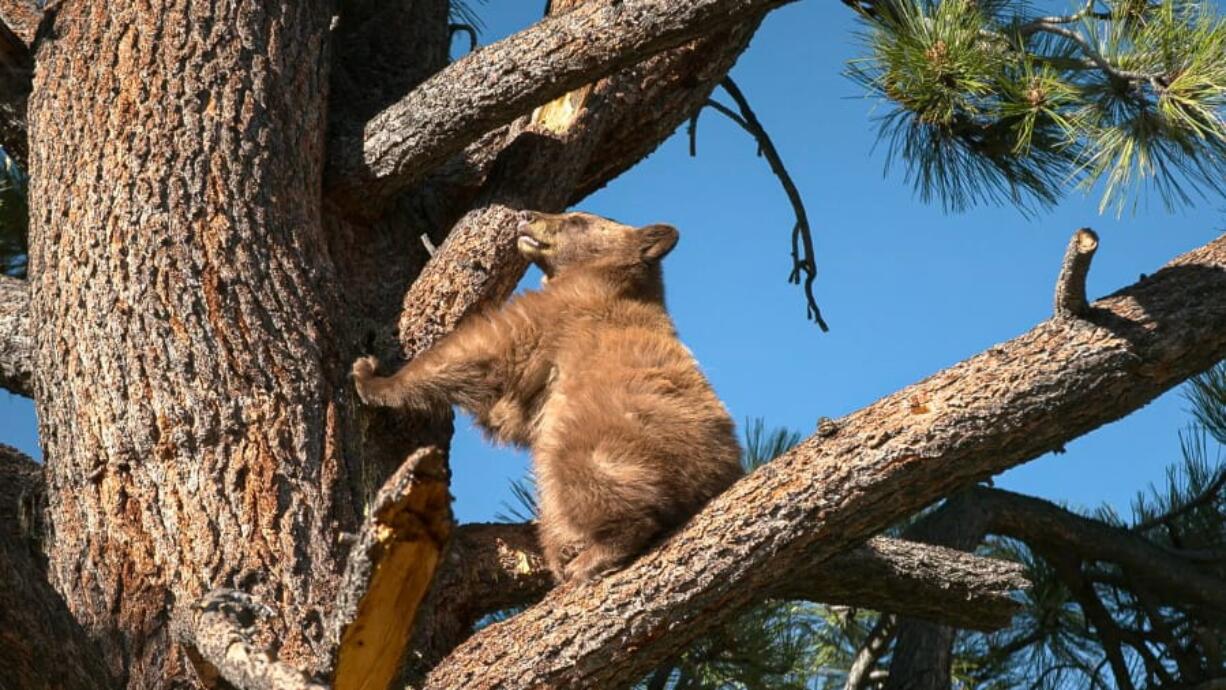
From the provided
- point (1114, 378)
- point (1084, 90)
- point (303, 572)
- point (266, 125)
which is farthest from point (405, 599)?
point (1084, 90)

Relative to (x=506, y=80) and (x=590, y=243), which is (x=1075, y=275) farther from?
(x=590, y=243)

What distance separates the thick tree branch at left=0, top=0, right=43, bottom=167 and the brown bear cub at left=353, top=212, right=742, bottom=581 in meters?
1.46

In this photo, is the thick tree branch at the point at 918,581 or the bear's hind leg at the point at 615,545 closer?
the bear's hind leg at the point at 615,545

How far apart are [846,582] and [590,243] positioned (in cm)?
159

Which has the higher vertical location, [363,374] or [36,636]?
[363,374]

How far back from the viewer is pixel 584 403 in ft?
13.5

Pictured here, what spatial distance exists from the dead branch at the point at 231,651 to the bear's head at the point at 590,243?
6.46 ft

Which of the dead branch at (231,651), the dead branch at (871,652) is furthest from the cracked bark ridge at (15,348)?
the dead branch at (871,652)

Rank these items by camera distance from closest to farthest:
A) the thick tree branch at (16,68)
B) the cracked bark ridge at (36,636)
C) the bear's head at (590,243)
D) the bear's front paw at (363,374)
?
the cracked bark ridge at (36,636) → the bear's front paw at (363,374) → the thick tree branch at (16,68) → the bear's head at (590,243)

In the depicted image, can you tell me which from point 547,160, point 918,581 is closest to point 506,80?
point 547,160

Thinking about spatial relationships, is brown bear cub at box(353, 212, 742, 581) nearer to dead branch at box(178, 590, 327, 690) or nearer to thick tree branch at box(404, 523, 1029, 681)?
thick tree branch at box(404, 523, 1029, 681)

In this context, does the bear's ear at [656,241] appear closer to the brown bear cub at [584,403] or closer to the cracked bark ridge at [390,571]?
the brown bear cub at [584,403]

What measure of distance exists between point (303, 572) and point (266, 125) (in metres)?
1.35

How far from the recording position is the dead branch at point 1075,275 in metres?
3.13
